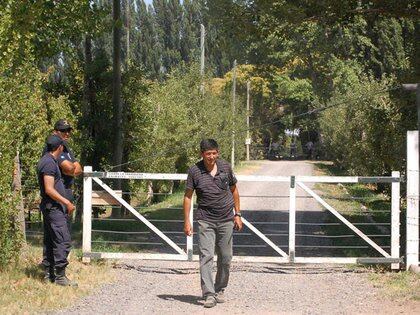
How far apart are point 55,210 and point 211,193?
1.92 m

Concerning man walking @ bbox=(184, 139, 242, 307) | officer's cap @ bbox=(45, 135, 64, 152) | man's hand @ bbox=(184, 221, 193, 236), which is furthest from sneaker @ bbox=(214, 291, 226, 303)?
officer's cap @ bbox=(45, 135, 64, 152)

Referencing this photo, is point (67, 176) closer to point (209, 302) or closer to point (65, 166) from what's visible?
point (65, 166)

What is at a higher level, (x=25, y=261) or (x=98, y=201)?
(x=98, y=201)

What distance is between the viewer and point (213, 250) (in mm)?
8648

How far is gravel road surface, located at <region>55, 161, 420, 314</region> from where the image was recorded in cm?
852

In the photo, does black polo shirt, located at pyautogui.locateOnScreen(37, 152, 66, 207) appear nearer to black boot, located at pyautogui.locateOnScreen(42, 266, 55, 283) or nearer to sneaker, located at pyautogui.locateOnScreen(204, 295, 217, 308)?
black boot, located at pyautogui.locateOnScreen(42, 266, 55, 283)

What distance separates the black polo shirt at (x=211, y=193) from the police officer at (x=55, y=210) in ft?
5.19

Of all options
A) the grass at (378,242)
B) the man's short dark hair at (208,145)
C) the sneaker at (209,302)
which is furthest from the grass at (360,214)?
the sneaker at (209,302)

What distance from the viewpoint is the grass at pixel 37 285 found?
328 inches

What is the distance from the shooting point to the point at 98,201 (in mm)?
11578

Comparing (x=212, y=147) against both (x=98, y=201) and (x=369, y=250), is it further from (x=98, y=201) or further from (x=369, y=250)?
(x=369, y=250)

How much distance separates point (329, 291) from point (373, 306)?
0.96 meters

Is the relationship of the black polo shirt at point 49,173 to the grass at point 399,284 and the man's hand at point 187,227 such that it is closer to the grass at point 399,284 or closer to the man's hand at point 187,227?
the man's hand at point 187,227

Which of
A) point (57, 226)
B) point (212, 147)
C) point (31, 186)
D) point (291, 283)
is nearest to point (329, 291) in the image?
point (291, 283)
